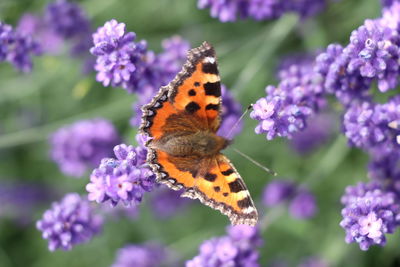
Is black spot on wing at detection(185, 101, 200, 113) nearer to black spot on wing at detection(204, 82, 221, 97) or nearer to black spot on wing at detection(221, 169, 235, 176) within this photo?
black spot on wing at detection(204, 82, 221, 97)

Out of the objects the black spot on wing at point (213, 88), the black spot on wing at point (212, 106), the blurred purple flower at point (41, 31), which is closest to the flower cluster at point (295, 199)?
the black spot on wing at point (212, 106)

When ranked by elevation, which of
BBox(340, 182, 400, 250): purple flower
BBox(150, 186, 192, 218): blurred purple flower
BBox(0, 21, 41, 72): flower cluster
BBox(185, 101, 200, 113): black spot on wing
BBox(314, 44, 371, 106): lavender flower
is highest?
BBox(0, 21, 41, 72): flower cluster

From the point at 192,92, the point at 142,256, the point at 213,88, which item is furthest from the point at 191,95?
the point at 142,256

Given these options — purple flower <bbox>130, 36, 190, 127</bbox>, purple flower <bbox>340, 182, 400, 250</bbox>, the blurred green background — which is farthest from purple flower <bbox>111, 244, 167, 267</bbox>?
purple flower <bbox>340, 182, 400, 250</bbox>

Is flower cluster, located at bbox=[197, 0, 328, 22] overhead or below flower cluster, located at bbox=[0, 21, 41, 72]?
below

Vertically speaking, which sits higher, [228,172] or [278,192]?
[278,192]

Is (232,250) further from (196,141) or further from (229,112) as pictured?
(229,112)
